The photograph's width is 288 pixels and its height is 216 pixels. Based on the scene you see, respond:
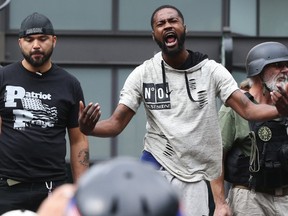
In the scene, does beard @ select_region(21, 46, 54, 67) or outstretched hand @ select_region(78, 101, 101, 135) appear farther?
beard @ select_region(21, 46, 54, 67)

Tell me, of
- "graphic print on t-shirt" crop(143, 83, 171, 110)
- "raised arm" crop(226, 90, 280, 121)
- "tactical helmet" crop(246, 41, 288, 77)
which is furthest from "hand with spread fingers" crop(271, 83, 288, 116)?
"tactical helmet" crop(246, 41, 288, 77)

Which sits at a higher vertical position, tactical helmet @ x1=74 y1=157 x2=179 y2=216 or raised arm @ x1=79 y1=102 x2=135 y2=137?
raised arm @ x1=79 y1=102 x2=135 y2=137

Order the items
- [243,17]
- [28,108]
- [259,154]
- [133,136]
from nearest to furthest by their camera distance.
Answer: [28,108]
[259,154]
[133,136]
[243,17]

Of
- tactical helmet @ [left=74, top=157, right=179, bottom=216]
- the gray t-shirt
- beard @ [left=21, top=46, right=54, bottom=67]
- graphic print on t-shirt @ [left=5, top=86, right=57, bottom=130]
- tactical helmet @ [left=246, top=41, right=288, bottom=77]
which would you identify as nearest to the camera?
tactical helmet @ [left=74, top=157, right=179, bottom=216]

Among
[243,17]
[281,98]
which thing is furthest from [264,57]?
[243,17]

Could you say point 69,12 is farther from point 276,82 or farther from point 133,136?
point 276,82

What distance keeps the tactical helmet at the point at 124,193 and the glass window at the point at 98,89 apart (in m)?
11.8

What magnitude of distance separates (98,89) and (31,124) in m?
8.16

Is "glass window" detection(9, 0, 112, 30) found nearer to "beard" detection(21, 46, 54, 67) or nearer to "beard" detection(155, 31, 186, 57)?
"beard" detection(21, 46, 54, 67)

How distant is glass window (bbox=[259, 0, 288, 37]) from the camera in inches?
561

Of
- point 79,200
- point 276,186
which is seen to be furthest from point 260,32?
point 79,200

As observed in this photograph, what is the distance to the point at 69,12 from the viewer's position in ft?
46.2

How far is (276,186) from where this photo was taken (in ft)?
20.3

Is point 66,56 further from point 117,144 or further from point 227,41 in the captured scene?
point 227,41
